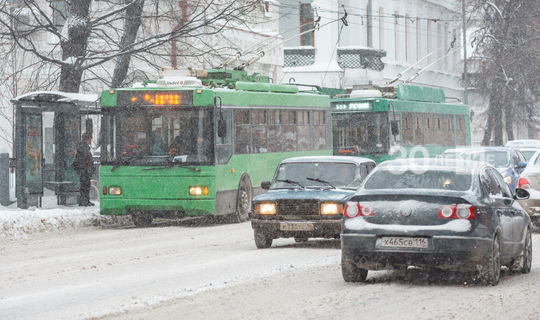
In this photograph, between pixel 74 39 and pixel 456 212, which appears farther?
pixel 74 39

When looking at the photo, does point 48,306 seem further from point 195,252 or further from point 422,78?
point 422,78

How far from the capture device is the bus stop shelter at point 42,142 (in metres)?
27.2

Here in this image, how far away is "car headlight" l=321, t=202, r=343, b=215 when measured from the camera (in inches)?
728

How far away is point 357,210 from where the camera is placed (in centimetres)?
1341

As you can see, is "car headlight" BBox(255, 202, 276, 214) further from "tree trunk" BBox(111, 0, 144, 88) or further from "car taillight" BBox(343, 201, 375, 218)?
"tree trunk" BBox(111, 0, 144, 88)

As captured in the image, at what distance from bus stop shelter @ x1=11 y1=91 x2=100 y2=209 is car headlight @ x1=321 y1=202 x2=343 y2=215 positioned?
944 cm

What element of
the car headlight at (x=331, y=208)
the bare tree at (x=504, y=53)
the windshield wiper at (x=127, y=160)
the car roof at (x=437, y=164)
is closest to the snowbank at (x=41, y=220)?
the windshield wiper at (x=127, y=160)

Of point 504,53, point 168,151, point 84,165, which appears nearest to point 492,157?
point 168,151

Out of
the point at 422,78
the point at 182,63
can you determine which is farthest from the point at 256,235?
the point at 422,78

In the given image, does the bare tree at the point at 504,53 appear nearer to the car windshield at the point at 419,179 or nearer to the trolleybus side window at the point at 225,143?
the trolleybus side window at the point at 225,143

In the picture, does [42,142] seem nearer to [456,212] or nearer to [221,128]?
[221,128]

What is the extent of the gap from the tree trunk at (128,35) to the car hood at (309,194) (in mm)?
12353

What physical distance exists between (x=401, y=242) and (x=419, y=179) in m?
1.01

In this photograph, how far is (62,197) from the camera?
95.0 feet
